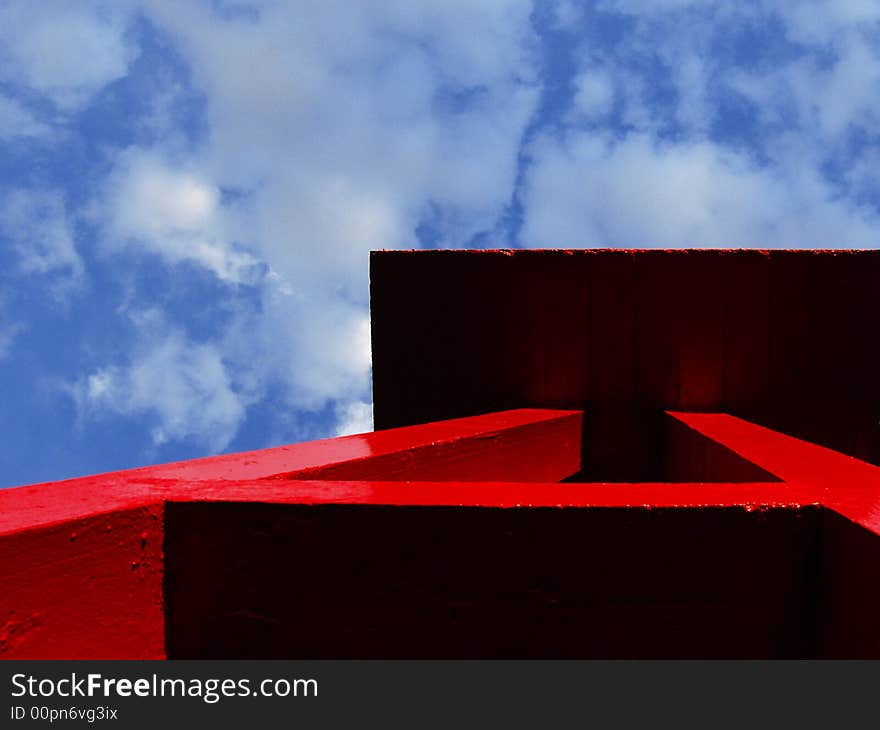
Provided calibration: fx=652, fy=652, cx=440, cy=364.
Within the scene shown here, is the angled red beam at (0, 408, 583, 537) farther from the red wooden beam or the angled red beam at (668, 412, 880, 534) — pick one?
the angled red beam at (668, 412, 880, 534)

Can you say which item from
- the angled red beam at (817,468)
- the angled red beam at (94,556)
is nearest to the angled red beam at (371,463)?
the angled red beam at (94,556)

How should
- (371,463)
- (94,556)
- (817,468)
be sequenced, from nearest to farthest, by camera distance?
(94,556) → (817,468) → (371,463)

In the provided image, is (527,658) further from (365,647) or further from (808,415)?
(808,415)

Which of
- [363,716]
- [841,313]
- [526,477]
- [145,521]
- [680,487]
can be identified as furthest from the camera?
[841,313]

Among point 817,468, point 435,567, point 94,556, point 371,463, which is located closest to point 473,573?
point 435,567

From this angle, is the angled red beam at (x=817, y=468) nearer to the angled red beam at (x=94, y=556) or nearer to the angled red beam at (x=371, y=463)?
the angled red beam at (x=371, y=463)

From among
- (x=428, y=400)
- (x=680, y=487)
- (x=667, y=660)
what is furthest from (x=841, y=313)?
(x=667, y=660)

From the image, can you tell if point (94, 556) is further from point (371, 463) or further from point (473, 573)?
point (371, 463)

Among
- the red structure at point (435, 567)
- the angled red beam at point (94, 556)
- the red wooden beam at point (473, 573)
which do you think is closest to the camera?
the angled red beam at point (94, 556)

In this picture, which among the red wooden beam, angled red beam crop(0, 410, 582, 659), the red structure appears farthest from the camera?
the red wooden beam

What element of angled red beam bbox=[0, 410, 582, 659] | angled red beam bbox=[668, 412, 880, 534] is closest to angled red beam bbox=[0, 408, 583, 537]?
angled red beam bbox=[0, 410, 582, 659]

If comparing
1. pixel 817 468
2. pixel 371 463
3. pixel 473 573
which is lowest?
pixel 473 573

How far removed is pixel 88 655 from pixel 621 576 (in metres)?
1.16

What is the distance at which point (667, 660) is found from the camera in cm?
151
